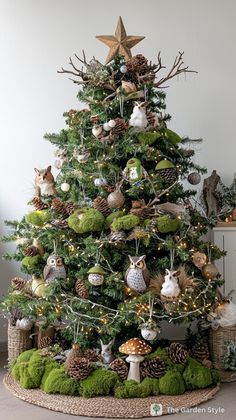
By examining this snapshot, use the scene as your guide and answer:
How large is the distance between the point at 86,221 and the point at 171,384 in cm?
95

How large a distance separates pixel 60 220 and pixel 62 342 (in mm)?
748

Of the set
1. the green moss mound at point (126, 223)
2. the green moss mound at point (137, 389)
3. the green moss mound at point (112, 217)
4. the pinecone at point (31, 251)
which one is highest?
the green moss mound at point (112, 217)

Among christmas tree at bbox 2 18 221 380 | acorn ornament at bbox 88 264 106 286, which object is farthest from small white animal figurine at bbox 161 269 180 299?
acorn ornament at bbox 88 264 106 286

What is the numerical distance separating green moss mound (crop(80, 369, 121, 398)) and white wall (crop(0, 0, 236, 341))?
4.02 ft

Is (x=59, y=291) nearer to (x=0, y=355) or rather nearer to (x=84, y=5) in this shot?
(x=0, y=355)

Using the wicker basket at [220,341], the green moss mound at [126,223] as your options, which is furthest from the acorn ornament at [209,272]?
the green moss mound at [126,223]

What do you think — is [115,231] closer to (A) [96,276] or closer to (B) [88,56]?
(A) [96,276]

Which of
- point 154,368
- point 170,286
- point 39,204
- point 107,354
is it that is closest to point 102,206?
point 39,204

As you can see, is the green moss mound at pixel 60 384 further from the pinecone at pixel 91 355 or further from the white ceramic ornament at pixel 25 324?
the white ceramic ornament at pixel 25 324

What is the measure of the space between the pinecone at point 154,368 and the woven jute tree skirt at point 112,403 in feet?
0.39

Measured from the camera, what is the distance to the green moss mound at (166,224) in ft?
9.65

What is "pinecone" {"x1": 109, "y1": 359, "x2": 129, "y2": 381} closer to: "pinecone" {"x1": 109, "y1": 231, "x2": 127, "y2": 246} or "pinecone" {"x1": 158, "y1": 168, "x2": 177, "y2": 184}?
"pinecone" {"x1": 109, "y1": 231, "x2": 127, "y2": 246}

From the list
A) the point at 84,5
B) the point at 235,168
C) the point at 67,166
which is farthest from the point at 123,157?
the point at 84,5

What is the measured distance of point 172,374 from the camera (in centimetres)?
279
